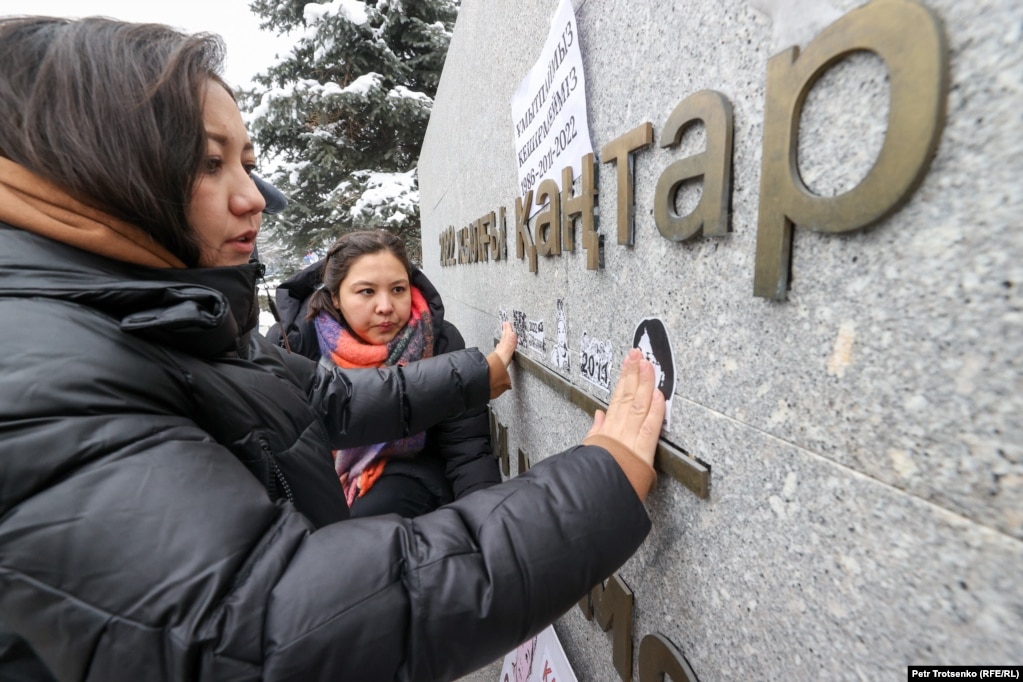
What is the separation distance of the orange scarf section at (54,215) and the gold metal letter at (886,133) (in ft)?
3.63

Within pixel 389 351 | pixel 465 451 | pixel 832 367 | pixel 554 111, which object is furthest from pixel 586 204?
pixel 465 451

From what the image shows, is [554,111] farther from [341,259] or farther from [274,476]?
[341,259]

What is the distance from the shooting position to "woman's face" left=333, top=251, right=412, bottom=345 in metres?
2.64

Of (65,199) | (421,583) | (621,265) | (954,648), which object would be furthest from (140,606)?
(621,265)

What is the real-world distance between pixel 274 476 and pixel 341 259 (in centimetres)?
187

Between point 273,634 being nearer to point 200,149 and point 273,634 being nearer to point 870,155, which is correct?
point 200,149

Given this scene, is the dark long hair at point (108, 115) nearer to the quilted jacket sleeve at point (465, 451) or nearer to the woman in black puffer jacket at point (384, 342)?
the woman in black puffer jacket at point (384, 342)

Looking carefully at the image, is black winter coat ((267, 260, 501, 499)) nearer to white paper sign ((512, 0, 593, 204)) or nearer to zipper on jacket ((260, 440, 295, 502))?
white paper sign ((512, 0, 593, 204))

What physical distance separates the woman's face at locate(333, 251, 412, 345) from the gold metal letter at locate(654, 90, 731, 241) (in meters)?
1.94

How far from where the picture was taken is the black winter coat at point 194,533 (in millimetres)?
644

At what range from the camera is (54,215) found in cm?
82

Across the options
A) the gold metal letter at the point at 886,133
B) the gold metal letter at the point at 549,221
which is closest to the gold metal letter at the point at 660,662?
the gold metal letter at the point at 886,133

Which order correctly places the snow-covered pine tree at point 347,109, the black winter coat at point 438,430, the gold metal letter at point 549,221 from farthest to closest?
1. the snow-covered pine tree at point 347,109
2. the black winter coat at point 438,430
3. the gold metal letter at point 549,221

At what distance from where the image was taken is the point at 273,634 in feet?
2.27
